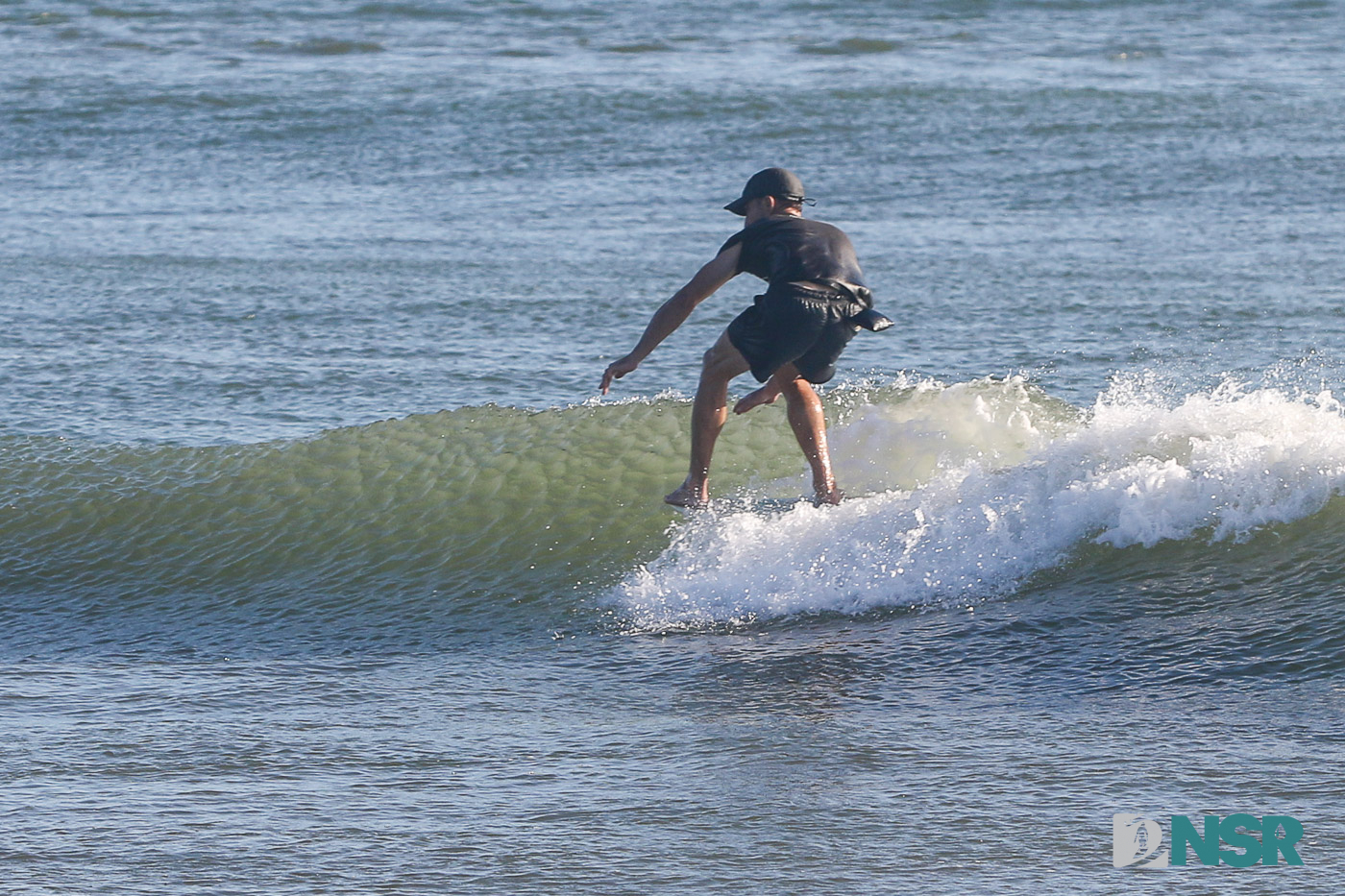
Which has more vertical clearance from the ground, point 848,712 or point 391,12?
point 391,12

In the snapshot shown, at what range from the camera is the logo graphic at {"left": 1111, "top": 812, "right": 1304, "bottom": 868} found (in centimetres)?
411

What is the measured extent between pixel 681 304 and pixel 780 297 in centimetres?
36

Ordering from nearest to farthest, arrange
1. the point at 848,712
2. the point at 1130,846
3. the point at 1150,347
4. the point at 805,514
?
the point at 1130,846, the point at 848,712, the point at 805,514, the point at 1150,347

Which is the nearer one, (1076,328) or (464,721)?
(464,721)

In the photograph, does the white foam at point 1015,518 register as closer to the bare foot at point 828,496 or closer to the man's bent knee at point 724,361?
the bare foot at point 828,496

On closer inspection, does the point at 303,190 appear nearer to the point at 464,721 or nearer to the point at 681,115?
the point at 681,115

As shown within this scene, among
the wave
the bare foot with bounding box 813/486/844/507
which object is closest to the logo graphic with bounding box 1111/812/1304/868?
the wave

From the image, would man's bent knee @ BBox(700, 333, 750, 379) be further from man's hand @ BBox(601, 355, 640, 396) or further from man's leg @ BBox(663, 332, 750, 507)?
man's hand @ BBox(601, 355, 640, 396)

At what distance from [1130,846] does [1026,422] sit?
12.6ft

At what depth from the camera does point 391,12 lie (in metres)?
24.5

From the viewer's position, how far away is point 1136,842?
4211 millimetres

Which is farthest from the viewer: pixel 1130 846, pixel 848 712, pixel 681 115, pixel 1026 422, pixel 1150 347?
pixel 681 115

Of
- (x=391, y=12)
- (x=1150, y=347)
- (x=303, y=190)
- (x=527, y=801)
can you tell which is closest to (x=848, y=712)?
(x=527, y=801)

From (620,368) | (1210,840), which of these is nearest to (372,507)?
(620,368)
